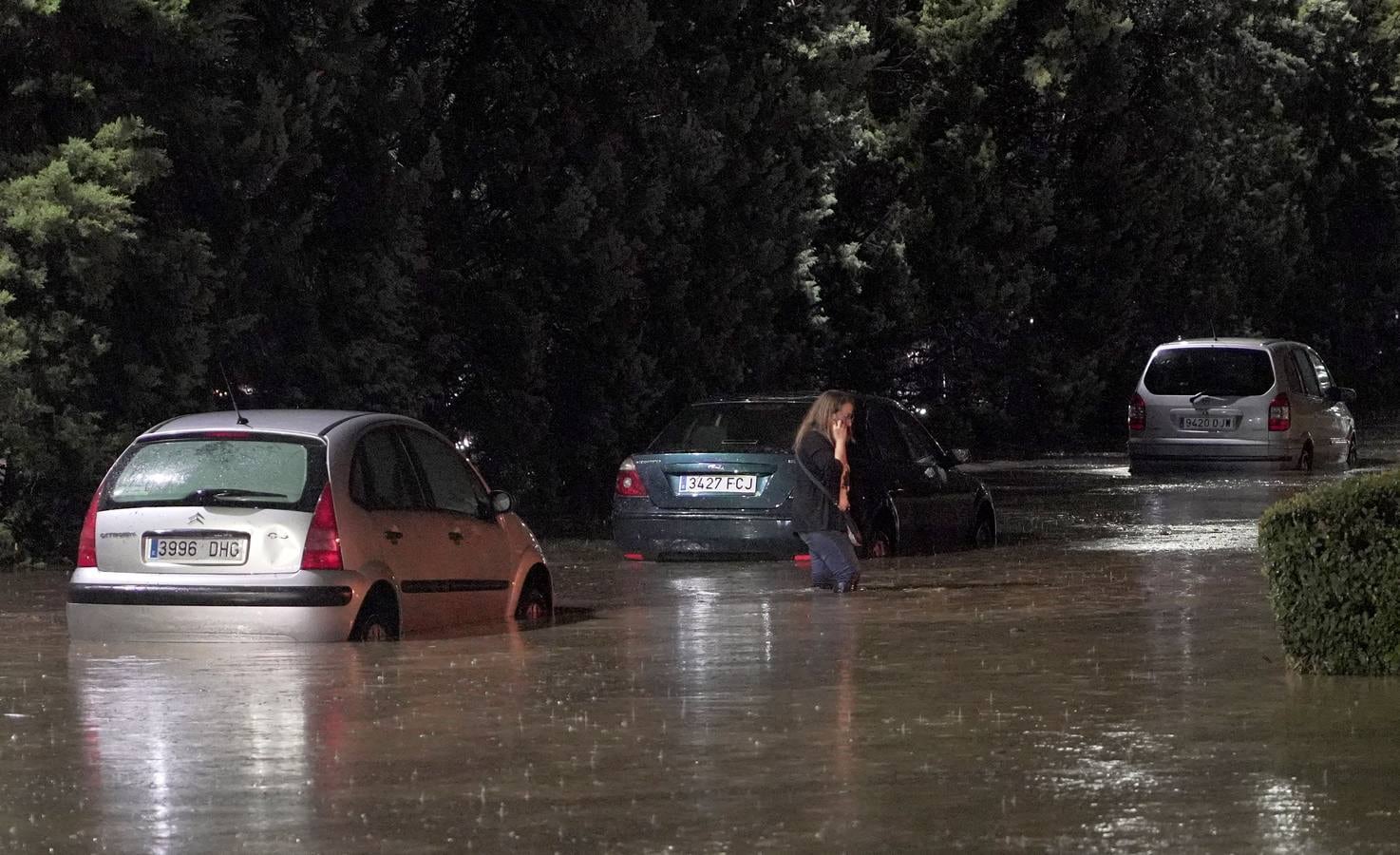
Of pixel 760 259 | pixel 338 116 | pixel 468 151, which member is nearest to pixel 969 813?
pixel 338 116

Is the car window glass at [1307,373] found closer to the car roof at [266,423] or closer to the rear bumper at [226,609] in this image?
the car roof at [266,423]

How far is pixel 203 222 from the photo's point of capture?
66.5ft

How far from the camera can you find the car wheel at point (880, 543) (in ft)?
64.4

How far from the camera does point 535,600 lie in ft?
49.9

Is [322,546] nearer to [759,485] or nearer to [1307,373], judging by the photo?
[759,485]

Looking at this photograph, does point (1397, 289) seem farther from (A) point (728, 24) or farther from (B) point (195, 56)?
(B) point (195, 56)

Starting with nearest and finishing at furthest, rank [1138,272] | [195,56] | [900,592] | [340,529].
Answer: [340,529] < [900,592] < [195,56] < [1138,272]

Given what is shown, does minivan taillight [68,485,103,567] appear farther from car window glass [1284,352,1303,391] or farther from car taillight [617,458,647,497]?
car window glass [1284,352,1303,391]

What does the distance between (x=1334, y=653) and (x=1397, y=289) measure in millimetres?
53419

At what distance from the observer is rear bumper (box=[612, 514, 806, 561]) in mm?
18922

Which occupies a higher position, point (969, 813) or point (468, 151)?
point (468, 151)

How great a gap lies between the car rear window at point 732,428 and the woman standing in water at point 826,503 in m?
1.85

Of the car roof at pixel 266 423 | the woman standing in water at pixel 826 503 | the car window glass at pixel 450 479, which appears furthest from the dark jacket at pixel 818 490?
the car roof at pixel 266 423

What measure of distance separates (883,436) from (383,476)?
7.04 m
